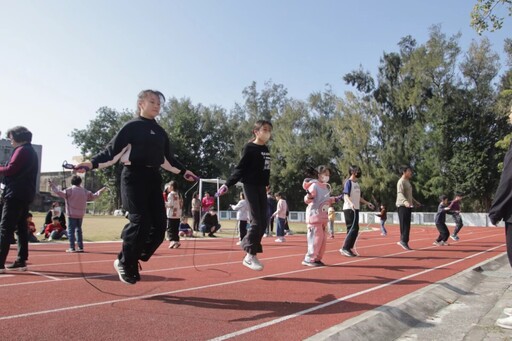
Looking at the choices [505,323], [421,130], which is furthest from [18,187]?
[421,130]

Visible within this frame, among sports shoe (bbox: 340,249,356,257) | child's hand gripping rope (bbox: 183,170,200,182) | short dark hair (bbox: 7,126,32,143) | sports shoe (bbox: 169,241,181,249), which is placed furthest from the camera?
sports shoe (bbox: 169,241,181,249)

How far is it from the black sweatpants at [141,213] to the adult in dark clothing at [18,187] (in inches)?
101

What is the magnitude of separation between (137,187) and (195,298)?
56.6 inches

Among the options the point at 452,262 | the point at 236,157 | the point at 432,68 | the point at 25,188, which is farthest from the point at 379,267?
the point at 236,157

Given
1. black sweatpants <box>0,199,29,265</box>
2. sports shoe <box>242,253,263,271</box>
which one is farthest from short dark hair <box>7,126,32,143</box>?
sports shoe <box>242,253,263,271</box>

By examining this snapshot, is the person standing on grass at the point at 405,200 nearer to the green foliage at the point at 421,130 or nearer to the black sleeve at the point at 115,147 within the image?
the black sleeve at the point at 115,147

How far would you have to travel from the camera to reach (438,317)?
4.68 metres

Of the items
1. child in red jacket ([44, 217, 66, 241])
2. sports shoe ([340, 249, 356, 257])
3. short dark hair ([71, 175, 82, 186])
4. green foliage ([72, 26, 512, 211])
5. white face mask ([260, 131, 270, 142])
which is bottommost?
sports shoe ([340, 249, 356, 257])

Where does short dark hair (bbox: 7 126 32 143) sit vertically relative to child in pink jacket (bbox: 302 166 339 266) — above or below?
above

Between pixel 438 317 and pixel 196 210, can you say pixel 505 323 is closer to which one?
pixel 438 317

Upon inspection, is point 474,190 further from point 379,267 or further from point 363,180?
point 379,267

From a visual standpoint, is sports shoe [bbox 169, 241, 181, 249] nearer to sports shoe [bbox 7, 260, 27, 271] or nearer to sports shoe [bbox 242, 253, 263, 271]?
sports shoe [bbox 7, 260, 27, 271]

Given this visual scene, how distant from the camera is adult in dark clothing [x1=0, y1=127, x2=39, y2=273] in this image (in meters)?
6.29

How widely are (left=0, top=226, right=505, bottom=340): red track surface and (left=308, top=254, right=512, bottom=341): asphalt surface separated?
29cm
